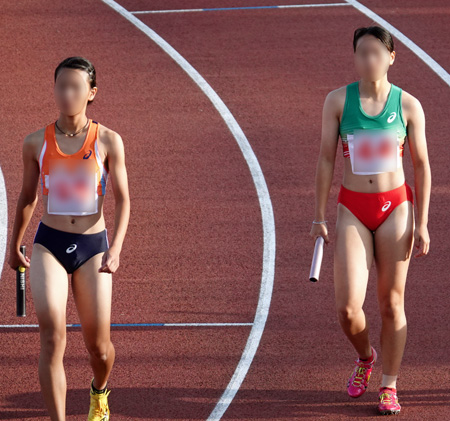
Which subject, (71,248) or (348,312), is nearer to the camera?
(71,248)

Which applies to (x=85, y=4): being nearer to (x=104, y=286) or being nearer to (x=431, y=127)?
(x=431, y=127)

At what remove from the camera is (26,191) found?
585cm

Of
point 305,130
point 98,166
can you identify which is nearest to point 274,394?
point 98,166

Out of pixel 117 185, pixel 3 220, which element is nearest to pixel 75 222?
pixel 117 185

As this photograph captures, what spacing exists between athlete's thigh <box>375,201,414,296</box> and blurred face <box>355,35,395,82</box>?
0.86m

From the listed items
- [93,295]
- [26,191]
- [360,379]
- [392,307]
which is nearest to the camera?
[93,295]

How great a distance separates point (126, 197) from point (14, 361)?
2.01 metres

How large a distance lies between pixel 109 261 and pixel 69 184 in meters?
0.53

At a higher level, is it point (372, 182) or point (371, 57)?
point (371, 57)

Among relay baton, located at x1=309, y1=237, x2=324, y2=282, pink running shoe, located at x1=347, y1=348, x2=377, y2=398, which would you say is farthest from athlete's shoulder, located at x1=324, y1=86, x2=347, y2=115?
pink running shoe, located at x1=347, y1=348, x2=377, y2=398

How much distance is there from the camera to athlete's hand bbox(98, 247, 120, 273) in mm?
5668

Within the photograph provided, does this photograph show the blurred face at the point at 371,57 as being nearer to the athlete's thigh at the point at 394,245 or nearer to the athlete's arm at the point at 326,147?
the athlete's arm at the point at 326,147

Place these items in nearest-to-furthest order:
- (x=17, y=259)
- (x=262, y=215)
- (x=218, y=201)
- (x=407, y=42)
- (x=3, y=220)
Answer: (x=17, y=259) < (x=3, y=220) < (x=262, y=215) < (x=218, y=201) < (x=407, y=42)

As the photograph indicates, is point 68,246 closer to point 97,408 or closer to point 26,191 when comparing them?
point 26,191
